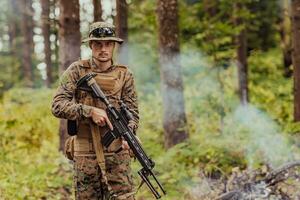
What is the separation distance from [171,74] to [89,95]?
474 cm

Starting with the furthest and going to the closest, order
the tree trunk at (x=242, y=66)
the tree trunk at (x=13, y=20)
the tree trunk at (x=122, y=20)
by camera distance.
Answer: the tree trunk at (x=13, y=20) < the tree trunk at (x=242, y=66) < the tree trunk at (x=122, y=20)

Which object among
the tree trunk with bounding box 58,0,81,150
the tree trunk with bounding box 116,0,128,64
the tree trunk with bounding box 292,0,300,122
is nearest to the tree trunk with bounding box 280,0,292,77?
the tree trunk with bounding box 116,0,128,64

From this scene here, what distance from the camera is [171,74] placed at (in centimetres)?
991

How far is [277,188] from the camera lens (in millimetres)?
6762

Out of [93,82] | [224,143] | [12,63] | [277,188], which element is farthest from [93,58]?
[12,63]

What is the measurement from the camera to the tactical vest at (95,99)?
5.30m

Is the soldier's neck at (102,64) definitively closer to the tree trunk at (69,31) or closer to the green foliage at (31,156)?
the green foliage at (31,156)

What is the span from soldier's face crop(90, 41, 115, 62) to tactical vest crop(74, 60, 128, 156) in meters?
0.14

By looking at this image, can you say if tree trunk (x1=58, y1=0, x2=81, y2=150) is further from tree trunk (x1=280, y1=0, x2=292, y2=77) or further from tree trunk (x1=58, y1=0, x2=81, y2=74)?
tree trunk (x1=280, y1=0, x2=292, y2=77)

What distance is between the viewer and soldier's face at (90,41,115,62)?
5273 mm

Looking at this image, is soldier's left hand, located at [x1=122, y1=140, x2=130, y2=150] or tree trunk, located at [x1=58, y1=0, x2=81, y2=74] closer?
soldier's left hand, located at [x1=122, y1=140, x2=130, y2=150]

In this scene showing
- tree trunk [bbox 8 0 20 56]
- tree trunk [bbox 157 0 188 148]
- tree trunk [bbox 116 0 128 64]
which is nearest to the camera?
tree trunk [bbox 157 0 188 148]

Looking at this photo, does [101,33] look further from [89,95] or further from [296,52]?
[296,52]

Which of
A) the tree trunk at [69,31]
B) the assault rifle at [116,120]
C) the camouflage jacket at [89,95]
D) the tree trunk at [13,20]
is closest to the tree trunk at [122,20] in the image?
the tree trunk at [69,31]
